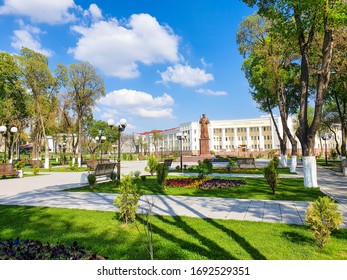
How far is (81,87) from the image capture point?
30.1m

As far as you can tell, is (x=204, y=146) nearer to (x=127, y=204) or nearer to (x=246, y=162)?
(x=246, y=162)

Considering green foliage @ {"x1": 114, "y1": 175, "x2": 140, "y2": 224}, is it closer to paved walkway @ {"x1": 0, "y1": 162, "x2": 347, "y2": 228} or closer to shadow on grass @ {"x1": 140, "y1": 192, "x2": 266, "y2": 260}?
paved walkway @ {"x1": 0, "y1": 162, "x2": 347, "y2": 228}

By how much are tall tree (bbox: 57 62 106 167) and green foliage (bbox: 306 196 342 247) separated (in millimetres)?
28100

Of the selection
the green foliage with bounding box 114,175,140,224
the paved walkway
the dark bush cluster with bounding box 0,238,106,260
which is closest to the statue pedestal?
the paved walkway

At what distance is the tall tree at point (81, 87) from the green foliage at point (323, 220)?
28100 millimetres

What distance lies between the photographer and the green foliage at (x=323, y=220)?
4.05m

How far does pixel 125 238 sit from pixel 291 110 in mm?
28195

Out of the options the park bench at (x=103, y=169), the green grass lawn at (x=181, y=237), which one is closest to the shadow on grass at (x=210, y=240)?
the green grass lawn at (x=181, y=237)

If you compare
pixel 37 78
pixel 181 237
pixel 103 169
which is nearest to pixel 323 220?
pixel 181 237

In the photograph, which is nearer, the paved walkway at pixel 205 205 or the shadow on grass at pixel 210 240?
the shadow on grass at pixel 210 240

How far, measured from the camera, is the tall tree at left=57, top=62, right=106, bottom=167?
96.2 feet

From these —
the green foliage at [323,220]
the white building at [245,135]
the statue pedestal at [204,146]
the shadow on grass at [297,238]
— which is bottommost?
the shadow on grass at [297,238]

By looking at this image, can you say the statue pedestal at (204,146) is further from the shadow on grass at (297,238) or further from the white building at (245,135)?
the white building at (245,135)
